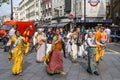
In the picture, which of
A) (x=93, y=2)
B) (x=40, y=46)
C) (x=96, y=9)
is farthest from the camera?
(x=96, y=9)

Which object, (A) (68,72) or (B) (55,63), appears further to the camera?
(A) (68,72)

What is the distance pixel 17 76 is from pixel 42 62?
13.9 ft

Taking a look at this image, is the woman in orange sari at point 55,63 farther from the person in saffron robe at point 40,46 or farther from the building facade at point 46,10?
the building facade at point 46,10

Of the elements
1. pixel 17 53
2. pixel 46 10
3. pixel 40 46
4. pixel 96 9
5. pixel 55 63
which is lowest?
pixel 55 63

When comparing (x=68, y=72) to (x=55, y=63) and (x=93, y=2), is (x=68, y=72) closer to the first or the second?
(x=55, y=63)

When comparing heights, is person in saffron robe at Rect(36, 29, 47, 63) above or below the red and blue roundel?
below

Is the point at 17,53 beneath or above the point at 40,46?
above

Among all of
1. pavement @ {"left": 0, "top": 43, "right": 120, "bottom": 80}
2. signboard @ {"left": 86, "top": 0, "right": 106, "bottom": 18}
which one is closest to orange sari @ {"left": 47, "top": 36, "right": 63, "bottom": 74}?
pavement @ {"left": 0, "top": 43, "right": 120, "bottom": 80}

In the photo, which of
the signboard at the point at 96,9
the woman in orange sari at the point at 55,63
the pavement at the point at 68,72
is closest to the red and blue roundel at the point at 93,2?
the signboard at the point at 96,9

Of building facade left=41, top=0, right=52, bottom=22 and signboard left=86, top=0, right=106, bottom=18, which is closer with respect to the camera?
signboard left=86, top=0, right=106, bottom=18

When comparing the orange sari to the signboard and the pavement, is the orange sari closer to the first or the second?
the pavement

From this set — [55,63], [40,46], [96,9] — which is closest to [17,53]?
[55,63]

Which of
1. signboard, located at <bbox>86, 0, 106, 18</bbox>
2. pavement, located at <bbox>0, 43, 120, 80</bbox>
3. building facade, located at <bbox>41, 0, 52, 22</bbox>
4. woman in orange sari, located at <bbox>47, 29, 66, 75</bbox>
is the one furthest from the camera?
building facade, located at <bbox>41, 0, 52, 22</bbox>

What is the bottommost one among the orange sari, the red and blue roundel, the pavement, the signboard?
the pavement
